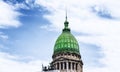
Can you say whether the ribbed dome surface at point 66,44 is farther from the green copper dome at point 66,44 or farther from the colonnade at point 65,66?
the colonnade at point 65,66

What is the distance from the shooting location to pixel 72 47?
158m

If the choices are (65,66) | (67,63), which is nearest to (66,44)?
(67,63)

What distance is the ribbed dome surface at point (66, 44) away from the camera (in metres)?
157

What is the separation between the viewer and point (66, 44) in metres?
158

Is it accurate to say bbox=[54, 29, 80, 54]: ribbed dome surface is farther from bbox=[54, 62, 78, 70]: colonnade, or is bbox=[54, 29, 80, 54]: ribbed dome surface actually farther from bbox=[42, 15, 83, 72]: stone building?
bbox=[54, 62, 78, 70]: colonnade

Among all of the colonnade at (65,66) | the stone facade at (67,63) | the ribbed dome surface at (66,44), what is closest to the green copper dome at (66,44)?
the ribbed dome surface at (66,44)

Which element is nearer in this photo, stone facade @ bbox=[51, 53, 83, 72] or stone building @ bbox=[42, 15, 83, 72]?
stone facade @ bbox=[51, 53, 83, 72]

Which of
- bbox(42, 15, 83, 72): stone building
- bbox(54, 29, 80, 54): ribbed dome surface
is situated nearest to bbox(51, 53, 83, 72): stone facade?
bbox(42, 15, 83, 72): stone building

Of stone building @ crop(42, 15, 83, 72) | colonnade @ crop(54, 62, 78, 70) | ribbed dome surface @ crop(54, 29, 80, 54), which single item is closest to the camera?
colonnade @ crop(54, 62, 78, 70)

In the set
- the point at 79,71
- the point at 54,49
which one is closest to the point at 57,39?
the point at 54,49

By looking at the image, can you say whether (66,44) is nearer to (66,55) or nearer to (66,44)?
(66,44)

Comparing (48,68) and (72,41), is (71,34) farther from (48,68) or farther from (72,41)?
(48,68)

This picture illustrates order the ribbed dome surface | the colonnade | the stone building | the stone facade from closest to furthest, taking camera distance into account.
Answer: the colonnade < the stone facade < the stone building < the ribbed dome surface

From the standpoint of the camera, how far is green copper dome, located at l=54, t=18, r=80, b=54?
157375 millimetres
